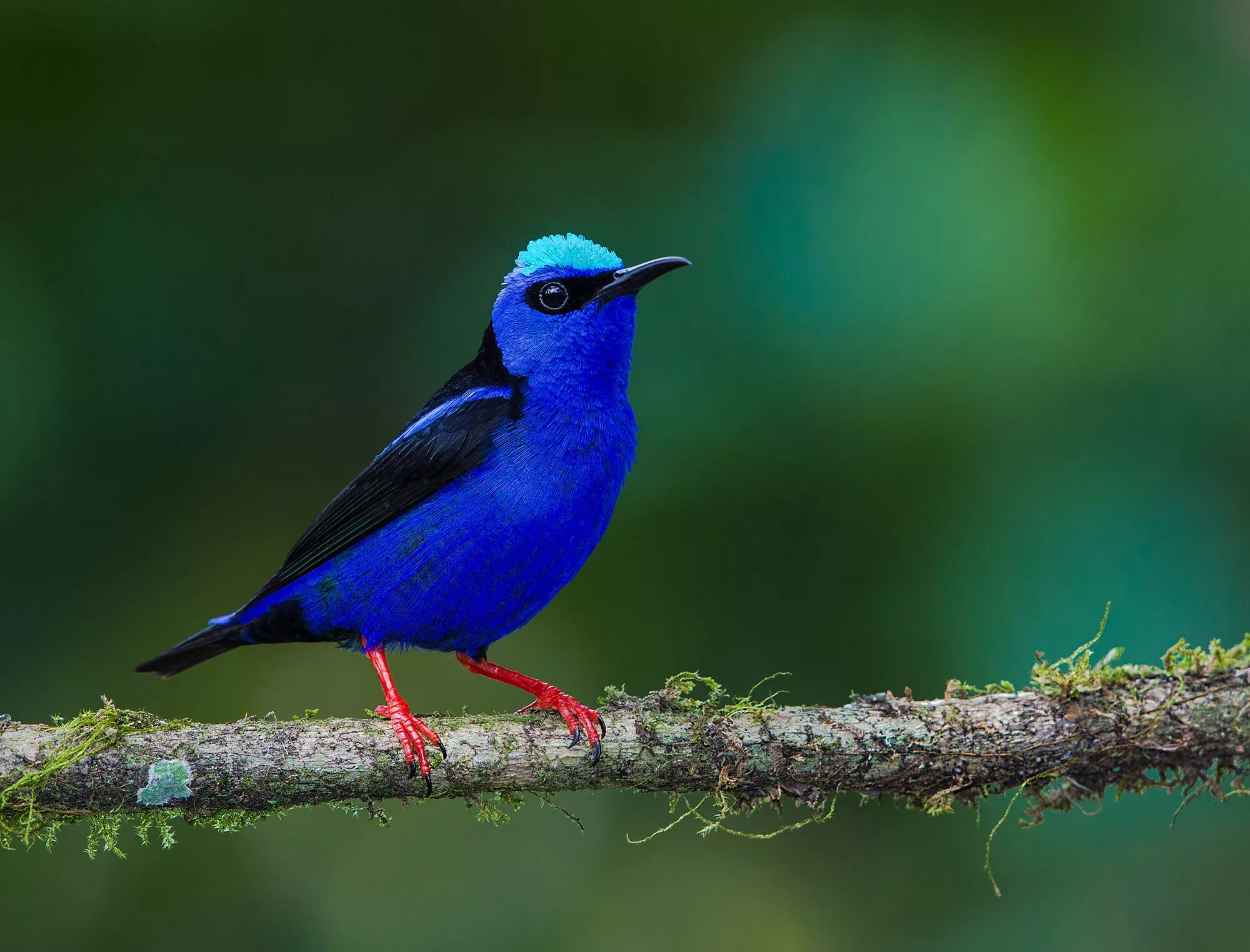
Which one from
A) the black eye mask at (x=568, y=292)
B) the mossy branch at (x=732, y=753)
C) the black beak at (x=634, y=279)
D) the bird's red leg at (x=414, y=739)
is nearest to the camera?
the mossy branch at (x=732, y=753)

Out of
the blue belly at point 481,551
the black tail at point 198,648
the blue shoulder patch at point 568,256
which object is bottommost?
the black tail at point 198,648

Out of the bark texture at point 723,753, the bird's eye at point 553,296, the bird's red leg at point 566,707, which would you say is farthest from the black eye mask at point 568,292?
the bark texture at point 723,753

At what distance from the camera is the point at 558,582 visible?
4641mm

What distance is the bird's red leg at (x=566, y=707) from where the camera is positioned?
158 inches

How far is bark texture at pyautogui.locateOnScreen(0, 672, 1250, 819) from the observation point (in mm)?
3818

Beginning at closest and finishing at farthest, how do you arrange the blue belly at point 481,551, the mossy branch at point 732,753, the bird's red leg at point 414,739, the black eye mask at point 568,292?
the mossy branch at point 732,753 < the bird's red leg at point 414,739 < the blue belly at point 481,551 < the black eye mask at point 568,292

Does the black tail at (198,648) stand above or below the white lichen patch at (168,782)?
above

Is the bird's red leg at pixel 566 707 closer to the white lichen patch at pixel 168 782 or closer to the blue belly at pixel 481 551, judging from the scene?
the blue belly at pixel 481 551

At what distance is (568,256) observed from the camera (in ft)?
16.2

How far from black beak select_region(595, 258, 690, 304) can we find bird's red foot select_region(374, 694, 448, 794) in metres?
1.83

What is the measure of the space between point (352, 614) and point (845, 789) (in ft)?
6.40

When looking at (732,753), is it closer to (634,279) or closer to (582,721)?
(582,721)

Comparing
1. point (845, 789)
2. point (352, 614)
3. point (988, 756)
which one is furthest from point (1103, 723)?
point (352, 614)

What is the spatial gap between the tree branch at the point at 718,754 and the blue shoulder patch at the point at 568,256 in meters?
1.85
